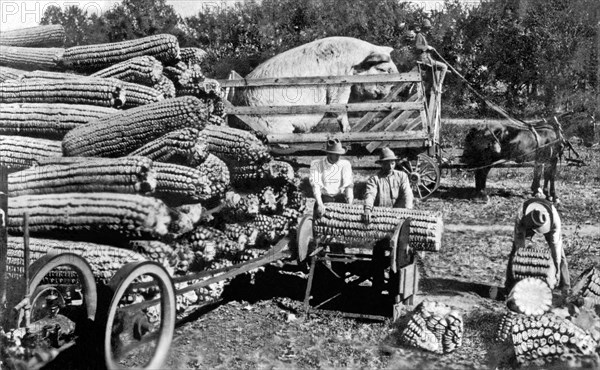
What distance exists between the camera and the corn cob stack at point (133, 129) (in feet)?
22.0

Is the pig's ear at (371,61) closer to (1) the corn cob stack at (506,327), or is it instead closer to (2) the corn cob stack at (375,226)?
(2) the corn cob stack at (375,226)

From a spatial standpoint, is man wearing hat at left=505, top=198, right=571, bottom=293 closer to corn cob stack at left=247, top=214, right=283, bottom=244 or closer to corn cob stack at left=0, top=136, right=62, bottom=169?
corn cob stack at left=247, top=214, right=283, bottom=244

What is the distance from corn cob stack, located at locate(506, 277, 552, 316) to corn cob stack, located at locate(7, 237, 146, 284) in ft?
11.2

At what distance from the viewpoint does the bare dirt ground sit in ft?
19.5

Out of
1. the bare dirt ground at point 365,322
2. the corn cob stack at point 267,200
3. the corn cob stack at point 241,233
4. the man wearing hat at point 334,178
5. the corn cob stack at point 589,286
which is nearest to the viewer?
the bare dirt ground at point 365,322

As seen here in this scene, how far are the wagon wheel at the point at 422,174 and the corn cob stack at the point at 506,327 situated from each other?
6.00 meters

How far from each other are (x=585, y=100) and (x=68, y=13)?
32.0 feet

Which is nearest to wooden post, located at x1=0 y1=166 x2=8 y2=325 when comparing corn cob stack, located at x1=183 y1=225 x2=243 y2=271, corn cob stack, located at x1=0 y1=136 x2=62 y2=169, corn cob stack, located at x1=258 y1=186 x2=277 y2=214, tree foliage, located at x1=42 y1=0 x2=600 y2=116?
corn cob stack, located at x1=0 y1=136 x2=62 y2=169

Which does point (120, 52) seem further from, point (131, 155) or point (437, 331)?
point (437, 331)

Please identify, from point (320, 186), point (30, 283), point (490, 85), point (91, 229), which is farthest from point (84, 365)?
point (490, 85)

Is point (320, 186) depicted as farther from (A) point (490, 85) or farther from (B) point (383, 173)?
(A) point (490, 85)

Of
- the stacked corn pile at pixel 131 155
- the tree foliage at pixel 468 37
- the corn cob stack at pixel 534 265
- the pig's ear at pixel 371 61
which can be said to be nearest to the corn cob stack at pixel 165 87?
the stacked corn pile at pixel 131 155

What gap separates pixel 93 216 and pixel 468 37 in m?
15.9

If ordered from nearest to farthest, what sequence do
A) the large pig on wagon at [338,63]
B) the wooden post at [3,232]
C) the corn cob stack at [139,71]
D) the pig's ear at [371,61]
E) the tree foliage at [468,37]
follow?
the wooden post at [3,232], the corn cob stack at [139,71], the tree foliage at [468,37], the large pig on wagon at [338,63], the pig's ear at [371,61]
